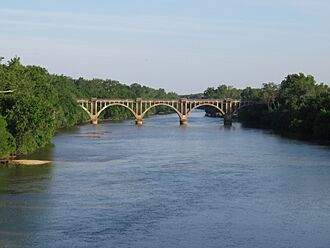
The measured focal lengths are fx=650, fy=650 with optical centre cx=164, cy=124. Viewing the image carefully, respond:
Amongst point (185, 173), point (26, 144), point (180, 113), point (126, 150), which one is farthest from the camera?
point (180, 113)

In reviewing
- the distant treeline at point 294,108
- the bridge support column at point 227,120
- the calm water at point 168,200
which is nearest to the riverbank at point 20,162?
the calm water at point 168,200

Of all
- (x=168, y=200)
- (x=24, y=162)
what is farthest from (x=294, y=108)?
(x=168, y=200)

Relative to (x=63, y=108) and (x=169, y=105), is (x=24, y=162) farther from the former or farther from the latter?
(x=169, y=105)

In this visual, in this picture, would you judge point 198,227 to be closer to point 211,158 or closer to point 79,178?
point 79,178

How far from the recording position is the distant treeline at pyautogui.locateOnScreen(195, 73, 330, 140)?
73.0 m

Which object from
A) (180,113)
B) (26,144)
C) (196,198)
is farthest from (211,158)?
(180,113)

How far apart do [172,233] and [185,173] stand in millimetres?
17351

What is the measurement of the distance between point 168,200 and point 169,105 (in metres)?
82.4

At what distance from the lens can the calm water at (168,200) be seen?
2581 cm

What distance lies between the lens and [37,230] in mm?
26609

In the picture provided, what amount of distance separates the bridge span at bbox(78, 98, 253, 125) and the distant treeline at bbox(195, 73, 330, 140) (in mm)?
3238

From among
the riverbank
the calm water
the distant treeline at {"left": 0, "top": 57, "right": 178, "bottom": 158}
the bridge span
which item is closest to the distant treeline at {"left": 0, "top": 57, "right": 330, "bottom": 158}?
the distant treeline at {"left": 0, "top": 57, "right": 178, "bottom": 158}

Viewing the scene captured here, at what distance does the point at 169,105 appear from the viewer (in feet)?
378

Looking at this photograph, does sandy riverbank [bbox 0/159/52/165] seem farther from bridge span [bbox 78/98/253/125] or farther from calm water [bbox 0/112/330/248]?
bridge span [bbox 78/98/253/125]
